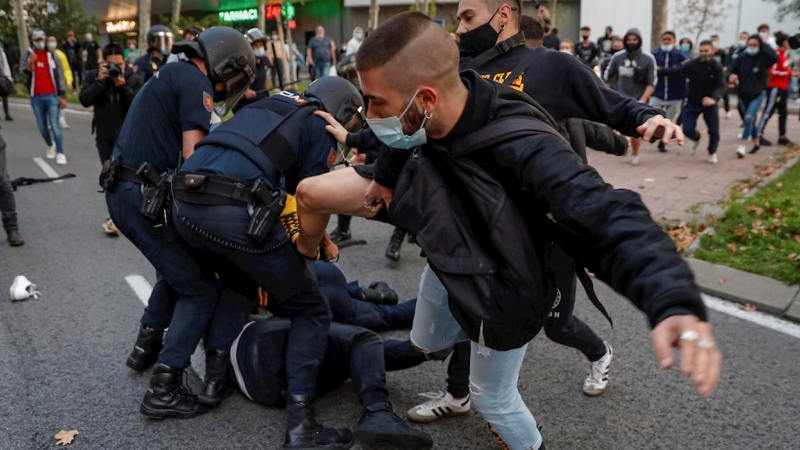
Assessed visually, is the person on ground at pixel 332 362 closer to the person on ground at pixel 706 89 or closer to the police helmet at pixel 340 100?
the police helmet at pixel 340 100

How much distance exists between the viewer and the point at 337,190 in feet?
7.08

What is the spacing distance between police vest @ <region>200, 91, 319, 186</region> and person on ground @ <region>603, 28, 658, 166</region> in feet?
24.7

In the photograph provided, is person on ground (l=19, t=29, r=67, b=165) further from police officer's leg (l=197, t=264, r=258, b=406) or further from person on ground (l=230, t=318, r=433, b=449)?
person on ground (l=230, t=318, r=433, b=449)

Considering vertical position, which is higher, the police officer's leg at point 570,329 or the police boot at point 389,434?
the police officer's leg at point 570,329

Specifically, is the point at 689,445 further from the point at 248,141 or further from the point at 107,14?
the point at 107,14

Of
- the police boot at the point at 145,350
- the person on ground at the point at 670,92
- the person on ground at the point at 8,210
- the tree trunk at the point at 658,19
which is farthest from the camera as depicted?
the tree trunk at the point at 658,19

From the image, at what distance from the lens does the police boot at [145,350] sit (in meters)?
3.60

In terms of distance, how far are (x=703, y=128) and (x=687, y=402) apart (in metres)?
11.7

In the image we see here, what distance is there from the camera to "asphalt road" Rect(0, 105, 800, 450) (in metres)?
2.97

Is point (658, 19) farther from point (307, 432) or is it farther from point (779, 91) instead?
point (307, 432)

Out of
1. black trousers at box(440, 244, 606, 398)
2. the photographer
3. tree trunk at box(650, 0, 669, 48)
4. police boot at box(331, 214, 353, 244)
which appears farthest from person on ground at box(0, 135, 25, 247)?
tree trunk at box(650, 0, 669, 48)

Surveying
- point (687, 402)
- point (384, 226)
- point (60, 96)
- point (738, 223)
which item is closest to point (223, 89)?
point (687, 402)

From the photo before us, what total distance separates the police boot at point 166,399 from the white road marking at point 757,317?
298 centimetres

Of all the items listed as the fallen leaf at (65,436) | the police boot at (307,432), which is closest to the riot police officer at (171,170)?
the fallen leaf at (65,436)
